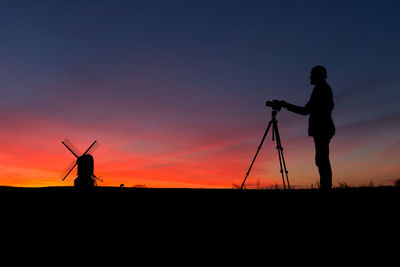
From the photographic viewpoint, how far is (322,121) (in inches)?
351

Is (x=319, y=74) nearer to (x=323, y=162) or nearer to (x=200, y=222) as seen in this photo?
(x=323, y=162)

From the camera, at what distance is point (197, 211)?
21.8ft

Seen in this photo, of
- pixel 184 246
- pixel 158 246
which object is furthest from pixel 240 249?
pixel 158 246

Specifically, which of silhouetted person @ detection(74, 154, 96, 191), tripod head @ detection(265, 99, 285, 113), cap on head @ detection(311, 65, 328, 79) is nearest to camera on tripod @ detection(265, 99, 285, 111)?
tripod head @ detection(265, 99, 285, 113)

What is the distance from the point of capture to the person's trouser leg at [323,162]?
8789mm

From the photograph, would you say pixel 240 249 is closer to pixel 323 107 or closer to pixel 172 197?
pixel 172 197

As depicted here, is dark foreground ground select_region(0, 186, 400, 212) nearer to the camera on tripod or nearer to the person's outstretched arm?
the person's outstretched arm

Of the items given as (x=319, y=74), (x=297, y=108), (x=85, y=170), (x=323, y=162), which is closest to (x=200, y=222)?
(x=323, y=162)

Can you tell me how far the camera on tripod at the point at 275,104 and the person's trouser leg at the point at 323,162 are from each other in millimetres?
1338

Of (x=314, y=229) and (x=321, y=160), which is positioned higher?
(x=321, y=160)

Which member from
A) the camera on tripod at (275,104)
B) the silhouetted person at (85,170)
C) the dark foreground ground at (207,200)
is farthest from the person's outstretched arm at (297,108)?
the silhouetted person at (85,170)

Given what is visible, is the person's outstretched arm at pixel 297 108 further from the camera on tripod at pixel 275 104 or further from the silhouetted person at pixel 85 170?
the silhouetted person at pixel 85 170

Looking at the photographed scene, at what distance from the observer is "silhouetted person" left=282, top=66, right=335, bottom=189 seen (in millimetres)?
8828

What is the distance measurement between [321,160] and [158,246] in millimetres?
4963
